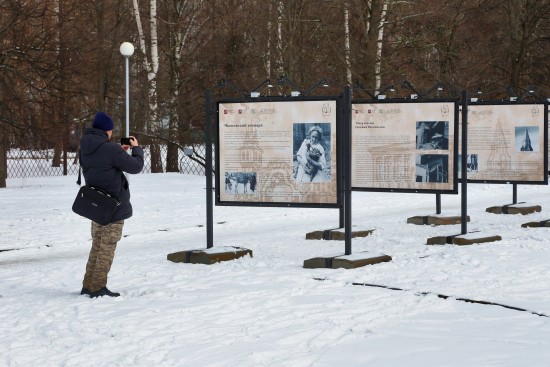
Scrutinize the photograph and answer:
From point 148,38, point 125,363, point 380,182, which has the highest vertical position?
point 148,38

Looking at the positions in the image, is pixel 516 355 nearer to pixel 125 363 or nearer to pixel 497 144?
pixel 125 363

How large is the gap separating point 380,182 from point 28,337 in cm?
738

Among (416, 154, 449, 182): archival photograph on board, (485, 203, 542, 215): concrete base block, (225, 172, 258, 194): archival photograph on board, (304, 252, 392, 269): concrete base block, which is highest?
(416, 154, 449, 182): archival photograph on board

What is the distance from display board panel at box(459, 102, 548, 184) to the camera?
16.5 m

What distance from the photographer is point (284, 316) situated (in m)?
7.94

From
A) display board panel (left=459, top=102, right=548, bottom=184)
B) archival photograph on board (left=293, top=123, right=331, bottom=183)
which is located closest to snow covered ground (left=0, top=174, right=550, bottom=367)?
archival photograph on board (left=293, top=123, right=331, bottom=183)

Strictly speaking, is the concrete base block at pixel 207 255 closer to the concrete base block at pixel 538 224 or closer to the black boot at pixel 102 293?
the black boot at pixel 102 293

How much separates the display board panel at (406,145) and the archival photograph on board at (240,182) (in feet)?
7.81

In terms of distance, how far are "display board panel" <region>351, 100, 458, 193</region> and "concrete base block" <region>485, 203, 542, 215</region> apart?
5.32 m

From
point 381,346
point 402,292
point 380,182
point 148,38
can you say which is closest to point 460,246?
point 380,182

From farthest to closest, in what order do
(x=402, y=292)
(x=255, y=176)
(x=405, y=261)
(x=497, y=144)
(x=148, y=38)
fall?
(x=148, y=38)
(x=497, y=144)
(x=255, y=176)
(x=405, y=261)
(x=402, y=292)

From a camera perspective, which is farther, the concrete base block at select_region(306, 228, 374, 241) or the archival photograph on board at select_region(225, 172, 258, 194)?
the concrete base block at select_region(306, 228, 374, 241)

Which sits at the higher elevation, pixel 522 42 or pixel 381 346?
pixel 522 42

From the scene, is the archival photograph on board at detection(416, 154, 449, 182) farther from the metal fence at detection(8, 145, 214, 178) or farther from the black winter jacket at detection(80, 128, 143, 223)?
the metal fence at detection(8, 145, 214, 178)
